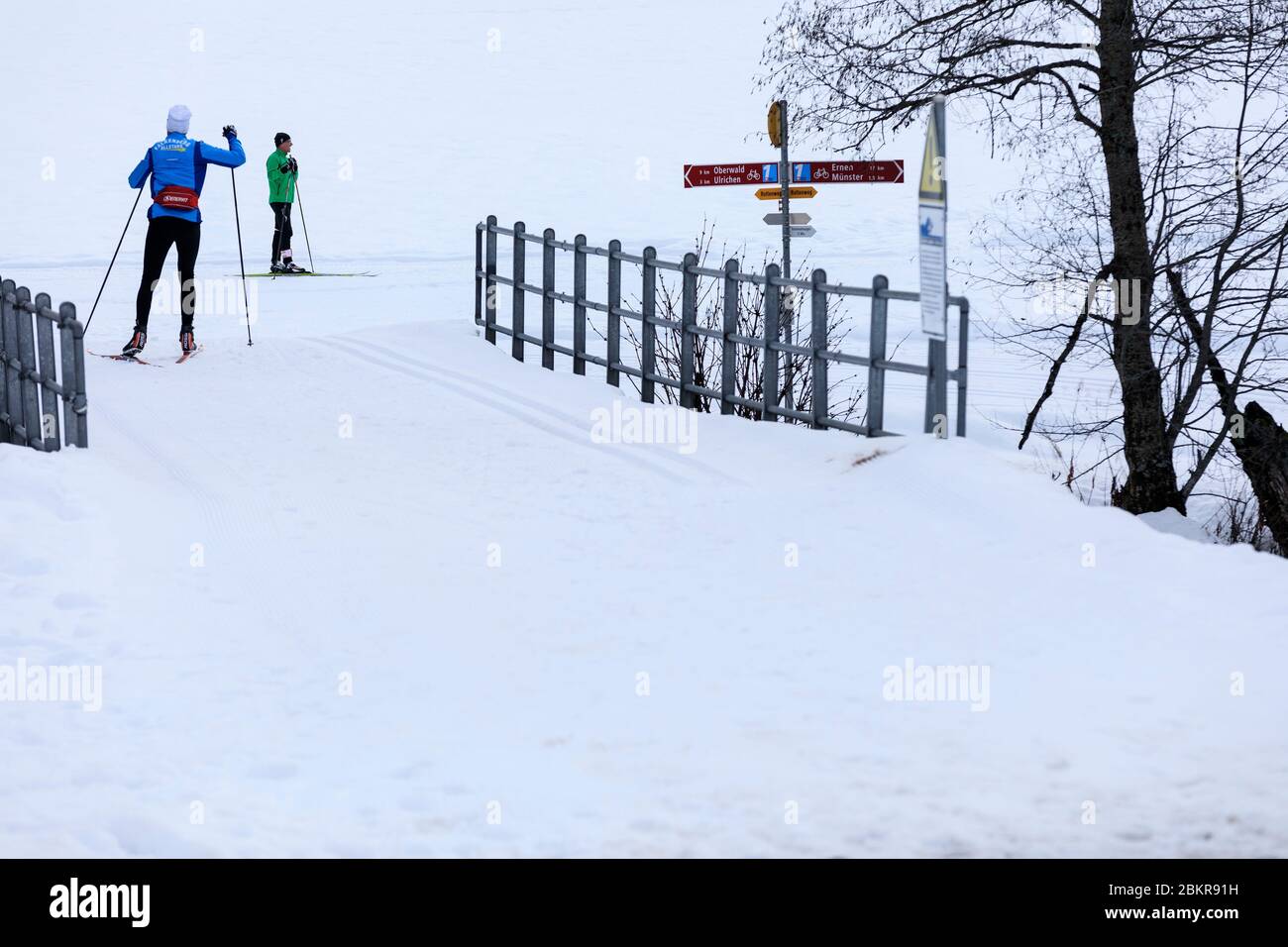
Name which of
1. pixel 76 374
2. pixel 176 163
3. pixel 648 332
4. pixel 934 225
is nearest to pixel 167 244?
pixel 176 163

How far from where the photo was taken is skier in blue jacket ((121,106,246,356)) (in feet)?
43.4

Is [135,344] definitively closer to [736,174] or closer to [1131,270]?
[736,174]

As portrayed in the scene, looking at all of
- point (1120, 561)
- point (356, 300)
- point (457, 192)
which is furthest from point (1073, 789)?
point (457, 192)

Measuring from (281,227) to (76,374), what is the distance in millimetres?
12724

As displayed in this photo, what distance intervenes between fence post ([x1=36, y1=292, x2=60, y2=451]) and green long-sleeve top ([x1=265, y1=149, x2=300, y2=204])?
38.7 feet

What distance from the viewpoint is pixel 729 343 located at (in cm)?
1218

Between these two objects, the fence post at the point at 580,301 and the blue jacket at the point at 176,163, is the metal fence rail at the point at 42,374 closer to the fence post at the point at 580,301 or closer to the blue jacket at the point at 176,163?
the blue jacket at the point at 176,163

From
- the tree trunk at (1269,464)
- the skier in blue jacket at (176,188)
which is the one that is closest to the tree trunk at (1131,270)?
the tree trunk at (1269,464)

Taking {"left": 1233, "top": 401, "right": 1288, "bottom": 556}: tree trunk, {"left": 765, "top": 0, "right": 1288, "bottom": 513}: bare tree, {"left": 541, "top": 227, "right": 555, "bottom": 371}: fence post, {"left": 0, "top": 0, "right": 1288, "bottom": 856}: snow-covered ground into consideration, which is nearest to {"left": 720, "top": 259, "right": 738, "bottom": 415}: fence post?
{"left": 0, "top": 0, "right": 1288, "bottom": 856}: snow-covered ground

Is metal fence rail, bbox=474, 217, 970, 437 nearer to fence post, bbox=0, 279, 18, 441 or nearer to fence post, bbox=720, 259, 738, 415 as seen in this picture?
fence post, bbox=720, 259, 738, 415

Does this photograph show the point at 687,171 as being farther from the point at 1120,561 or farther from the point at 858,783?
the point at 858,783

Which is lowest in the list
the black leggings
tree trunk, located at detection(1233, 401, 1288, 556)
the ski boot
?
tree trunk, located at detection(1233, 401, 1288, 556)

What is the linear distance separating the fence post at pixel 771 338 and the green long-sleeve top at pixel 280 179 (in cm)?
1152
